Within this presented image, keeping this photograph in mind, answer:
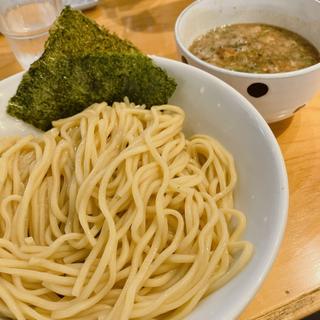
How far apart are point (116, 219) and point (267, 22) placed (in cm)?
91

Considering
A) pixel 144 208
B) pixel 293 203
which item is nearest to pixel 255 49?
pixel 293 203

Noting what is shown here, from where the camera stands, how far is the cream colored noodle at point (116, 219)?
2.80 feet

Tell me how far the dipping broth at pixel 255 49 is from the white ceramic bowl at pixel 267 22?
26 mm

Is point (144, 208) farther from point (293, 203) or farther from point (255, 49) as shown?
point (255, 49)

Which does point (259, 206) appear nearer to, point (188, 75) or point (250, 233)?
point (250, 233)

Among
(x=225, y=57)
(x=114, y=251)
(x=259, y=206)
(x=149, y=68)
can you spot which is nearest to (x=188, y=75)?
(x=149, y=68)

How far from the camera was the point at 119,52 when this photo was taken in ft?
3.88

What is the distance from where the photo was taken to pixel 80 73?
1177 mm

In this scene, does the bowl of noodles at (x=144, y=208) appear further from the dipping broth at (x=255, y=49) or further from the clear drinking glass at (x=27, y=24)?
the clear drinking glass at (x=27, y=24)

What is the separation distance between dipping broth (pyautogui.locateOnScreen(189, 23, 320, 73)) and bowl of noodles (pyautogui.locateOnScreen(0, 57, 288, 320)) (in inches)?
8.0

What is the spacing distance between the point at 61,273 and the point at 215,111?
55 cm

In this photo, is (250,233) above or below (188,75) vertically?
below

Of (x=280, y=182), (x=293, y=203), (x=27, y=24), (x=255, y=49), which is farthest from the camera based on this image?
(x=27, y=24)

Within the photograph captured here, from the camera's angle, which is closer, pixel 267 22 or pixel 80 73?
pixel 80 73
